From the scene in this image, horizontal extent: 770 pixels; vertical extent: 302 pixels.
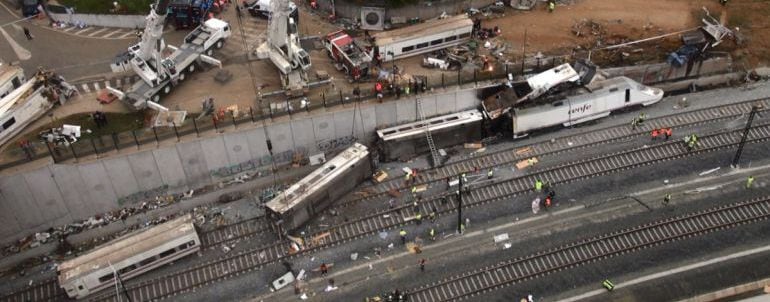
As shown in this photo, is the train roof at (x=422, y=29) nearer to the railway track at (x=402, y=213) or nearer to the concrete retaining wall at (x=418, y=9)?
the concrete retaining wall at (x=418, y=9)

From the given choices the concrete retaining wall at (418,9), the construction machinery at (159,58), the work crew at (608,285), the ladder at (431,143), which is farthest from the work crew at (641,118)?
the construction machinery at (159,58)

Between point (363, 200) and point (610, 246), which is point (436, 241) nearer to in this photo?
point (363, 200)

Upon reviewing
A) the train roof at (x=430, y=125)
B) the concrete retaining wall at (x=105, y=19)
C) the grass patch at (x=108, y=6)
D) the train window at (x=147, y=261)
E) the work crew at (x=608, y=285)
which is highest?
the grass patch at (x=108, y=6)

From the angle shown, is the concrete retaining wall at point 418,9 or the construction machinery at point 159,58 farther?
the concrete retaining wall at point 418,9

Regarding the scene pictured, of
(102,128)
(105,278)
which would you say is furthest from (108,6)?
(105,278)

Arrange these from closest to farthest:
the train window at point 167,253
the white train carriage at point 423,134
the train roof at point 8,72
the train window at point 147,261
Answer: the train window at point 147,261, the train window at point 167,253, the train roof at point 8,72, the white train carriage at point 423,134

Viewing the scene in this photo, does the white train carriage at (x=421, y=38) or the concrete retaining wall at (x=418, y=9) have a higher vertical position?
the concrete retaining wall at (x=418, y=9)

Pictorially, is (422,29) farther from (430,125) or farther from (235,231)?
(235,231)

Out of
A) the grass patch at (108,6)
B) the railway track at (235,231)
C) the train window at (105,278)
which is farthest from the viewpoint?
the grass patch at (108,6)
